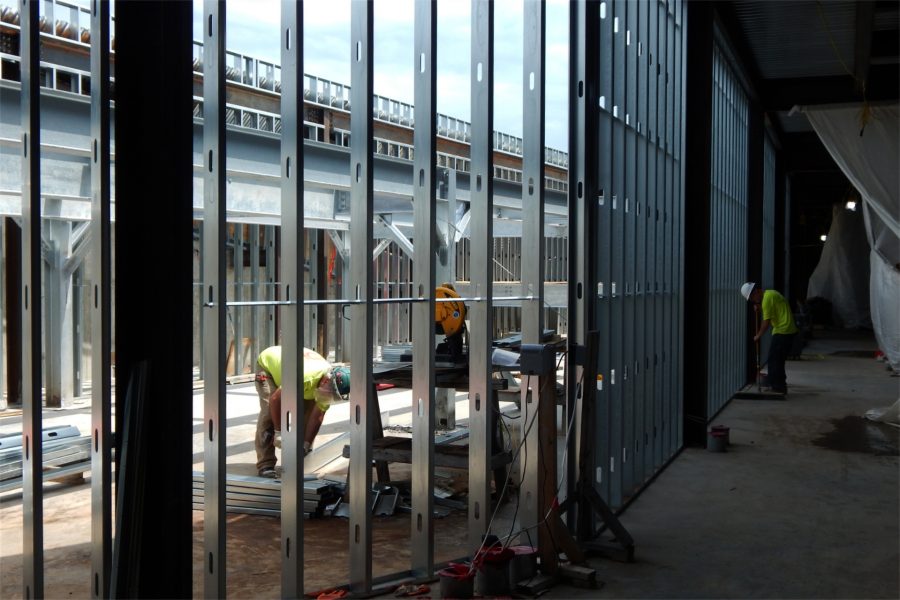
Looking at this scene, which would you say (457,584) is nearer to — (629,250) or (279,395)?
(279,395)

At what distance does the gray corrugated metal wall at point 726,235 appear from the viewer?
1114 cm

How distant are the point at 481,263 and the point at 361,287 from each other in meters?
1.00

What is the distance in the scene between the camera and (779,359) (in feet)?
43.7

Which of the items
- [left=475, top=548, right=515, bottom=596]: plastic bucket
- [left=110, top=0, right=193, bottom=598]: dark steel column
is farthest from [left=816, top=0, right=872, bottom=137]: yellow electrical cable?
[left=110, top=0, right=193, bottom=598]: dark steel column

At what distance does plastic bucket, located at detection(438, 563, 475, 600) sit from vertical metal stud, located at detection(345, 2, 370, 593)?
0.40 metres

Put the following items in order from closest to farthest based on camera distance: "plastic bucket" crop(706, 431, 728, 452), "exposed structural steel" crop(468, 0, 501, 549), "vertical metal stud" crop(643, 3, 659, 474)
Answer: "exposed structural steel" crop(468, 0, 501, 549) → "vertical metal stud" crop(643, 3, 659, 474) → "plastic bucket" crop(706, 431, 728, 452)

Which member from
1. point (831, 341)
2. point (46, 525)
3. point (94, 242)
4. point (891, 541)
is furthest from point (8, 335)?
point (831, 341)

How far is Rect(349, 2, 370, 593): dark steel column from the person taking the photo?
14.6 ft

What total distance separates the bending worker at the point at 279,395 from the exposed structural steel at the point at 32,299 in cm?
407

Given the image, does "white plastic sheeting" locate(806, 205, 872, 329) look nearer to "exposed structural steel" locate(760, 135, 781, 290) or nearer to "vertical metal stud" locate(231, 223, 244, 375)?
"exposed structural steel" locate(760, 135, 781, 290)

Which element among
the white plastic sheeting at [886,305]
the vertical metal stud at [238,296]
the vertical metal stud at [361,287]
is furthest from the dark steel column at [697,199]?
the vertical metal stud at [238,296]

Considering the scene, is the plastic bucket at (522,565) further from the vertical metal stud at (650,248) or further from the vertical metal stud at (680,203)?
the vertical metal stud at (680,203)

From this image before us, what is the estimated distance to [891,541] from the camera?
5883 millimetres

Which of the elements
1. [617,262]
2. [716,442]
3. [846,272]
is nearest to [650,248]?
[617,262]
